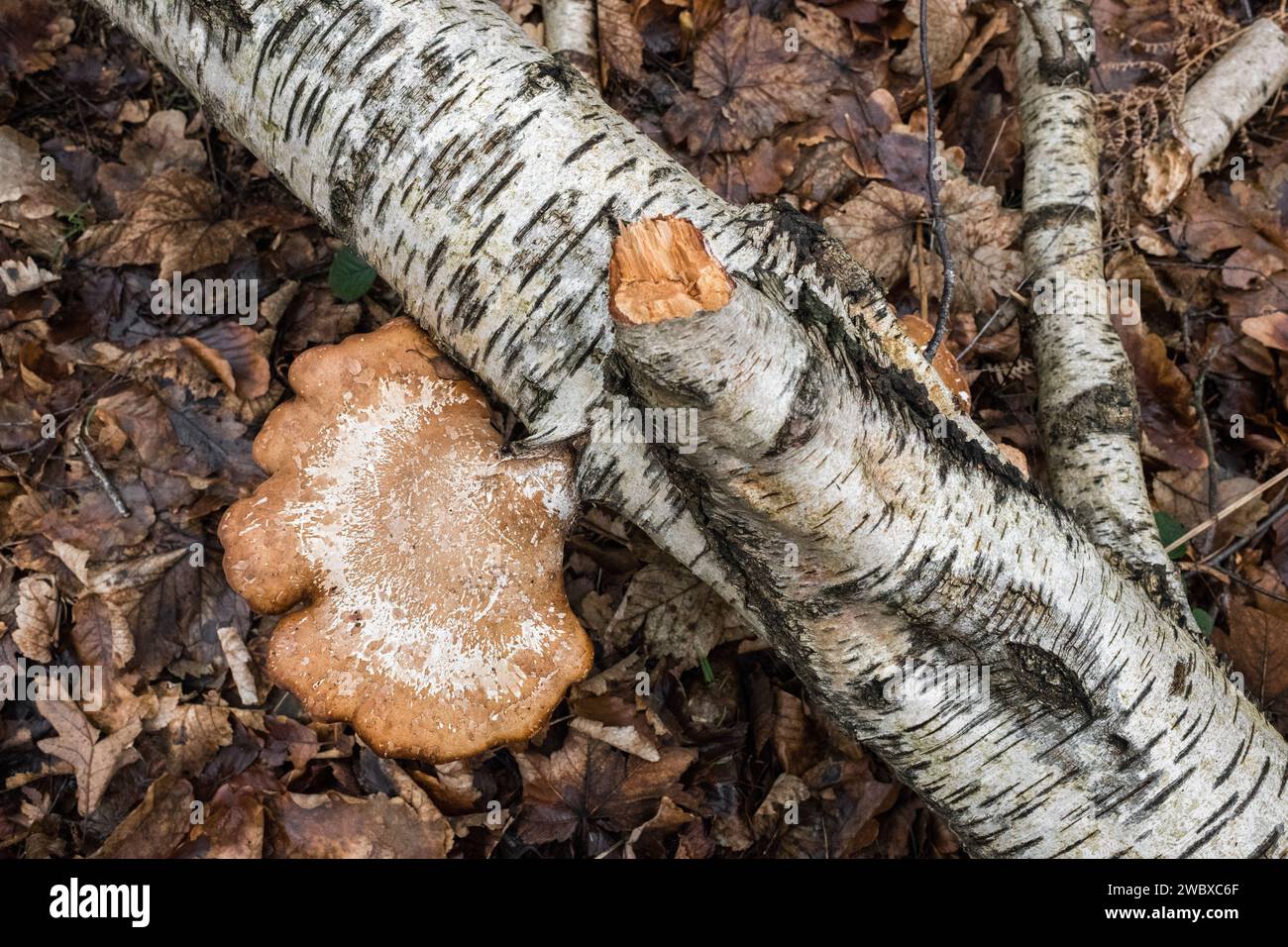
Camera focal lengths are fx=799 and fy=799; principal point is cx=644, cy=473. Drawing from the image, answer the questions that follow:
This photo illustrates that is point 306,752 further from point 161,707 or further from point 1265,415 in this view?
point 1265,415

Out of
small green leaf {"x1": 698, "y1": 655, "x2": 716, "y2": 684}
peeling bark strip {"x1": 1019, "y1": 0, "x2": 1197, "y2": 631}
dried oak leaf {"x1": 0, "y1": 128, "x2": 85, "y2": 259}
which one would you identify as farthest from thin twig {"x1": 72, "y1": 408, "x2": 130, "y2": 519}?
peeling bark strip {"x1": 1019, "y1": 0, "x2": 1197, "y2": 631}

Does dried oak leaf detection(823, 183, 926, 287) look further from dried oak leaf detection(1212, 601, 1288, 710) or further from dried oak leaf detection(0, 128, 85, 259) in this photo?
dried oak leaf detection(0, 128, 85, 259)

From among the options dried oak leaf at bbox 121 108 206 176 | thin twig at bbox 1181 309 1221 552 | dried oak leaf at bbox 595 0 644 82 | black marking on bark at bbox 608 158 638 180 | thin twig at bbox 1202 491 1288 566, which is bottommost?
thin twig at bbox 1202 491 1288 566

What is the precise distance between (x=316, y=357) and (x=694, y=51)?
8.21 ft

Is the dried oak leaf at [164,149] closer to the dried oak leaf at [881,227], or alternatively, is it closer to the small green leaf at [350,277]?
the small green leaf at [350,277]

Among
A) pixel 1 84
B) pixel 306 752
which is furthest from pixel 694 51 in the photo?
pixel 306 752

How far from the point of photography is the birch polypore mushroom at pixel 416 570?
2561 mm

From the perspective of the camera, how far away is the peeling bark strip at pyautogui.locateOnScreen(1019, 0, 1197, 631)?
304 cm

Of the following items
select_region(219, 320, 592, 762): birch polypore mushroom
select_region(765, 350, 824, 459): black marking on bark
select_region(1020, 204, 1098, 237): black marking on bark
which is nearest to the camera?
select_region(765, 350, 824, 459): black marking on bark

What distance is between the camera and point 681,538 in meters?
2.51

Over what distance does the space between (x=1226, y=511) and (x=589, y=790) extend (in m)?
3.06

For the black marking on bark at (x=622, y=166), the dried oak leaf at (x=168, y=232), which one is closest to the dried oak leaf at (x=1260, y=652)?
the black marking on bark at (x=622, y=166)

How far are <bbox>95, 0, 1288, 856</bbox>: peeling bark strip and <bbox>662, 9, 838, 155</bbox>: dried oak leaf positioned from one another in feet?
5.21

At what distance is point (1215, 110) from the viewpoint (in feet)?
13.2
